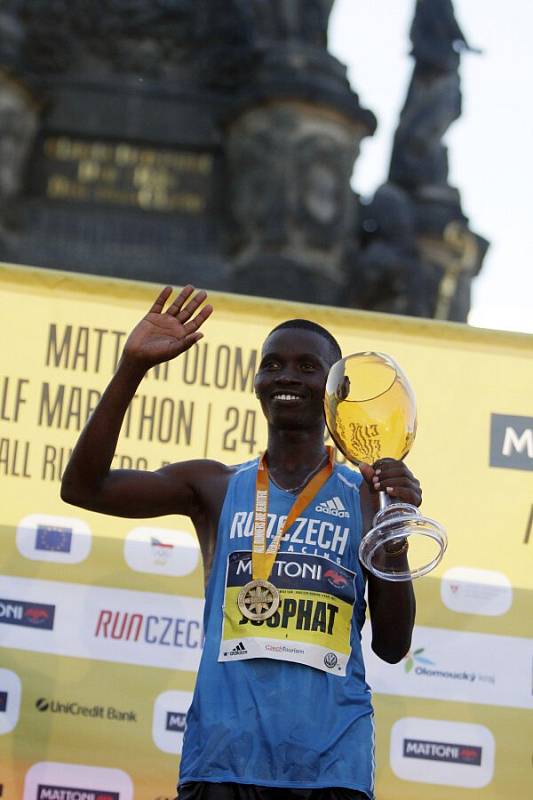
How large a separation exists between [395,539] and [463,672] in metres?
2.54

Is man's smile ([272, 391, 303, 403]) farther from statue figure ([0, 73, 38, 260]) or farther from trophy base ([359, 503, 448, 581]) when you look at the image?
statue figure ([0, 73, 38, 260])

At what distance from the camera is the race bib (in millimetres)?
3814

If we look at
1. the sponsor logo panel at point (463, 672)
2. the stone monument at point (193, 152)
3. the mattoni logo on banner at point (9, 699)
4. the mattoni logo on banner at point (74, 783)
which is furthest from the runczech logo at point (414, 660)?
the stone monument at point (193, 152)

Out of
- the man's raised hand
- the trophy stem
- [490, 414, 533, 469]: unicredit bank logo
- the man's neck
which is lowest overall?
the trophy stem

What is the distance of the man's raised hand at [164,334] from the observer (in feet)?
12.6

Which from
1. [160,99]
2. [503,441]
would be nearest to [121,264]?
[160,99]

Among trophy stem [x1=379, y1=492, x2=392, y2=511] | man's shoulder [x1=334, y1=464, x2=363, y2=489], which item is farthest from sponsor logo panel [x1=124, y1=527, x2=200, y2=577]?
trophy stem [x1=379, y1=492, x2=392, y2=511]

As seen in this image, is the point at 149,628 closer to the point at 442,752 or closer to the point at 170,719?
the point at 170,719

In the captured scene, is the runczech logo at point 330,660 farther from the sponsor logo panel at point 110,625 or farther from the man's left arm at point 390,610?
the sponsor logo panel at point 110,625

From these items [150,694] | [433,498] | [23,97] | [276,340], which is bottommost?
[150,694]

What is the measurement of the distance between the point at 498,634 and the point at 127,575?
147cm

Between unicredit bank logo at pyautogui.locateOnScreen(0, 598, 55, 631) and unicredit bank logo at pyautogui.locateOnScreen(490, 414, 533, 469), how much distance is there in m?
1.86

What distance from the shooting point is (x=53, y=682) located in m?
5.87

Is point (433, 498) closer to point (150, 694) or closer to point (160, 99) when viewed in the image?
point (150, 694)
